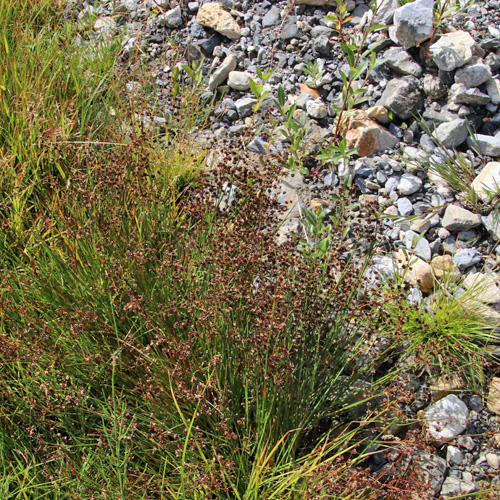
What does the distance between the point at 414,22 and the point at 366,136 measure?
3.02ft

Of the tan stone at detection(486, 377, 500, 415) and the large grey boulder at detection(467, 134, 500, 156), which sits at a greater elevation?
the large grey boulder at detection(467, 134, 500, 156)

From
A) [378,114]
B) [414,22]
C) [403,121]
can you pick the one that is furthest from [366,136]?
[414,22]

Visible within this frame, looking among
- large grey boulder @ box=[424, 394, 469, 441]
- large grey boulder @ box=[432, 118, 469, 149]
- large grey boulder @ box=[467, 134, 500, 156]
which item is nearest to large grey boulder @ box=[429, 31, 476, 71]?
large grey boulder @ box=[432, 118, 469, 149]

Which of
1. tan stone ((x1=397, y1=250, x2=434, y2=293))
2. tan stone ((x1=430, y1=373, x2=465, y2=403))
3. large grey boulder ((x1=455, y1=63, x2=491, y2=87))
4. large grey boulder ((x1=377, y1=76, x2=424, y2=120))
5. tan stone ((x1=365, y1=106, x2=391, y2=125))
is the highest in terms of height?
large grey boulder ((x1=455, y1=63, x2=491, y2=87))

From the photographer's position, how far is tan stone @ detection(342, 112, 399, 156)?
3.45 meters

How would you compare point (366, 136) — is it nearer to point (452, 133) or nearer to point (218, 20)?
point (452, 133)

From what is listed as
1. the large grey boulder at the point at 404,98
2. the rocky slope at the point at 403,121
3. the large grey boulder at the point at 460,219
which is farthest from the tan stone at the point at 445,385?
the large grey boulder at the point at 404,98

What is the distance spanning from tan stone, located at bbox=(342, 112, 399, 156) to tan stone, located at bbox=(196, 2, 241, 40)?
1.48 metres

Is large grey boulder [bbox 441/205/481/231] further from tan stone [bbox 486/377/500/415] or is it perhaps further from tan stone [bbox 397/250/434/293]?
tan stone [bbox 486/377/500/415]

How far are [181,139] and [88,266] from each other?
4.00 feet

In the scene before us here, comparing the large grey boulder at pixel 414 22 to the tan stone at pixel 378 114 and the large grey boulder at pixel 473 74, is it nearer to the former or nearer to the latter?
the large grey boulder at pixel 473 74

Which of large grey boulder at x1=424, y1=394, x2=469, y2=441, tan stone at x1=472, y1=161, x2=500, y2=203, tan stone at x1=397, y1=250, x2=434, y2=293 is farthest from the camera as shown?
tan stone at x1=472, y1=161, x2=500, y2=203

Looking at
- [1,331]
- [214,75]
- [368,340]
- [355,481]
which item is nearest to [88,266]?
[1,331]

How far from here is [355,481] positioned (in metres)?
1.93
